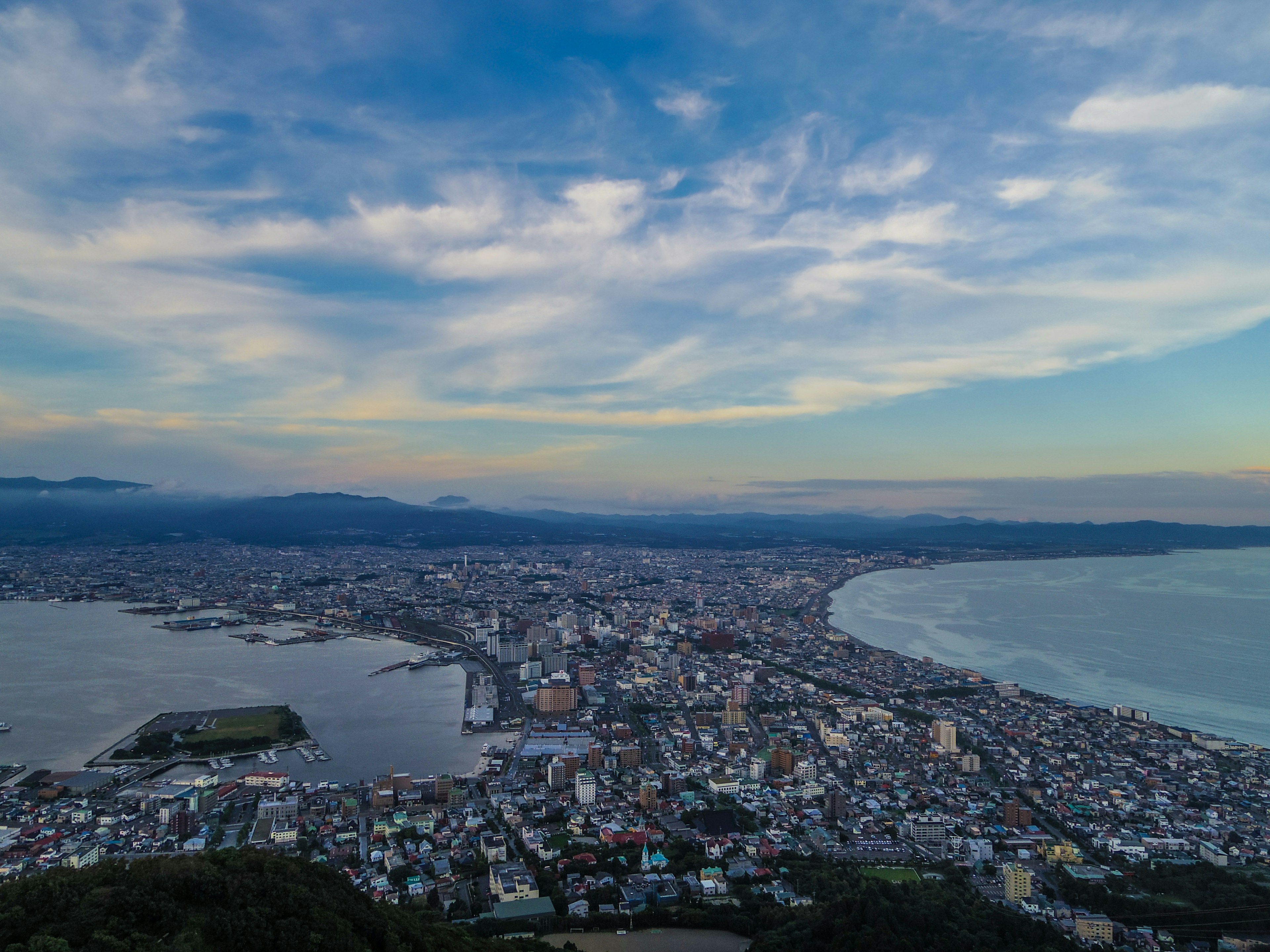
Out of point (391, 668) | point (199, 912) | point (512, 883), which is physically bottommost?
point (391, 668)

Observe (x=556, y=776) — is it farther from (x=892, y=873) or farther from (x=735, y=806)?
(x=892, y=873)

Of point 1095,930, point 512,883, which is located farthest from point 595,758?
point 1095,930

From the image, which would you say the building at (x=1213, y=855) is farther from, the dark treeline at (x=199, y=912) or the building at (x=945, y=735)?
the dark treeline at (x=199, y=912)

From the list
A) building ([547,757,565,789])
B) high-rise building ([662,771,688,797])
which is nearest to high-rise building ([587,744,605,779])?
building ([547,757,565,789])

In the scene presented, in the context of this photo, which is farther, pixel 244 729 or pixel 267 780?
pixel 244 729

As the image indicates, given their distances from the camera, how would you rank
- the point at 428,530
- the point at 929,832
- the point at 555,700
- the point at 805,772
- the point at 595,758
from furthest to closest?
the point at 428,530 < the point at 555,700 < the point at 595,758 < the point at 805,772 < the point at 929,832

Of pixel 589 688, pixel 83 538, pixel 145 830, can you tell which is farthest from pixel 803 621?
pixel 83 538
